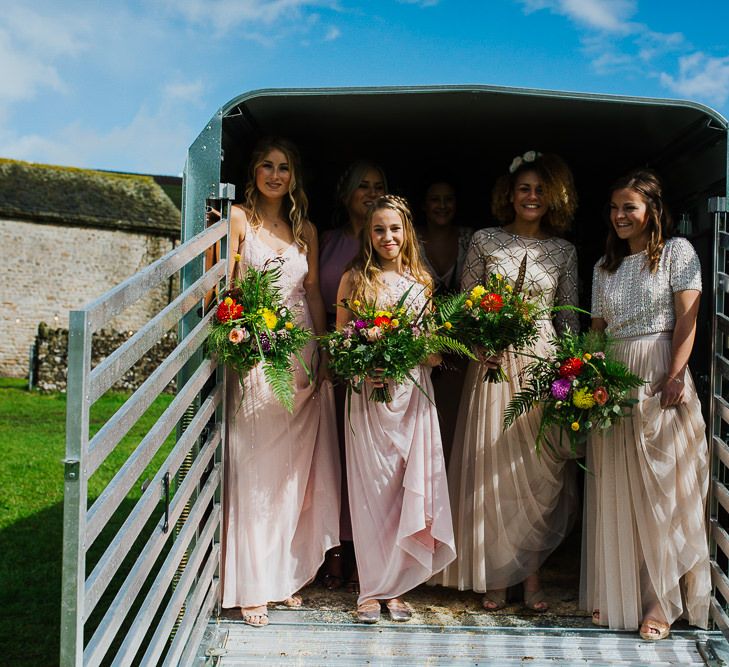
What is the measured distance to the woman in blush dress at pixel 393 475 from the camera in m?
4.45

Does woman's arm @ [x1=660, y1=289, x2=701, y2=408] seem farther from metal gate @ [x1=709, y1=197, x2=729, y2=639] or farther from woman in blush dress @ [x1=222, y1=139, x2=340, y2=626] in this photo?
woman in blush dress @ [x1=222, y1=139, x2=340, y2=626]

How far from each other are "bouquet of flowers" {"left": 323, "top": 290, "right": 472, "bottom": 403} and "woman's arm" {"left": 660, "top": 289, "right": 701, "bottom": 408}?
3.72ft

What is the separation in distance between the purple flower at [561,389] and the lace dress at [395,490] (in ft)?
2.64

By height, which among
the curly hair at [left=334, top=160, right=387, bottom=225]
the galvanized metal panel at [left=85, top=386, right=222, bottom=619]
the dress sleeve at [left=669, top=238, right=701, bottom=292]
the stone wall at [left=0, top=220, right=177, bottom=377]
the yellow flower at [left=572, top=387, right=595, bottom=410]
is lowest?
the galvanized metal panel at [left=85, top=386, right=222, bottom=619]

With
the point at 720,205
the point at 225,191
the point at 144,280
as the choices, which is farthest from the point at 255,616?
the point at 720,205

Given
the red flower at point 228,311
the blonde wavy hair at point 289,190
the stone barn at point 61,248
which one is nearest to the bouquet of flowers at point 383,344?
the red flower at point 228,311

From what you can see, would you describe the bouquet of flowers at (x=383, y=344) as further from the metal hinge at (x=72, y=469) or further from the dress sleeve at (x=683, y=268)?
the metal hinge at (x=72, y=469)

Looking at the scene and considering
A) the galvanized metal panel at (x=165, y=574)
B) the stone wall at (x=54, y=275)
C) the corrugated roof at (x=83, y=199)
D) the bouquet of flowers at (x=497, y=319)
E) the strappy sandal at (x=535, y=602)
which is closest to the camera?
the galvanized metal panel at (x=165, y=574)

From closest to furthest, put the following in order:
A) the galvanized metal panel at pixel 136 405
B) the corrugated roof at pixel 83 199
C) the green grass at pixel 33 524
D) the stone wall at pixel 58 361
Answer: the galvanized metal panel at pixel 136 405, the green grass at pixel 33 524, the stone wall at pixel 58 361, the corrugated roof at pixel 83 199

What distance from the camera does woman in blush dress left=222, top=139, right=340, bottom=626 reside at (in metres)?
4.49

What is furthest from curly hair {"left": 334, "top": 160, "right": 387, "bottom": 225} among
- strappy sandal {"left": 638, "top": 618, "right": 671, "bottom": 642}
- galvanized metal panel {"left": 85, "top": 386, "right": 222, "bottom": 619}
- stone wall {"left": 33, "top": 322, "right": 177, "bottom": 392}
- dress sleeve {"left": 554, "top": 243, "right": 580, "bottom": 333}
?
stone wall {"left": 33, "top": 322, "right": 177, "bottom": 392}

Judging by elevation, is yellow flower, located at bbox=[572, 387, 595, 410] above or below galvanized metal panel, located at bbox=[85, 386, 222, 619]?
above

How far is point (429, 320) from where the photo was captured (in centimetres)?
429

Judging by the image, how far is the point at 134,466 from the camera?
9.13 ft
